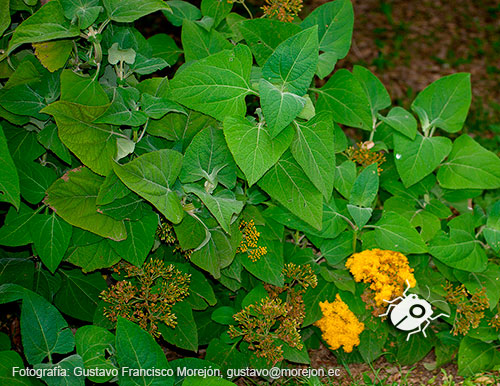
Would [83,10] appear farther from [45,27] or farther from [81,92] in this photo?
[81,92]

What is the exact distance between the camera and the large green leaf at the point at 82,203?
1765mm

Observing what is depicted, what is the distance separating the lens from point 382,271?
2.15m

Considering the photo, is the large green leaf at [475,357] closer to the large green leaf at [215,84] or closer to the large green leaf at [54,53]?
the large green leaf at [215,84]

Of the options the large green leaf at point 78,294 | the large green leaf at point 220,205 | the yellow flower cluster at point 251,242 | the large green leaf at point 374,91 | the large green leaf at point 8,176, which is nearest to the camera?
the large green leaf at point 8,176

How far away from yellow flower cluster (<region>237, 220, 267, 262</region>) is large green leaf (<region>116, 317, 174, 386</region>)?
505mm

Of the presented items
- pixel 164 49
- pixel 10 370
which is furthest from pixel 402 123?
pixel 10 370

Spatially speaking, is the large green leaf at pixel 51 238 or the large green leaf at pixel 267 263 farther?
the large green leaf at pixel 267 263

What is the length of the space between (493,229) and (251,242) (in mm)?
1064

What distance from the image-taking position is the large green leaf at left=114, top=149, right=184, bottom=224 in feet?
5.44

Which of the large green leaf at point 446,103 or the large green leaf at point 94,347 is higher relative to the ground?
the large green leaf at point 446,103

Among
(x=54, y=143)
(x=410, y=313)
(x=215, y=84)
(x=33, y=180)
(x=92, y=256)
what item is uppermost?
(x=215, y=84)

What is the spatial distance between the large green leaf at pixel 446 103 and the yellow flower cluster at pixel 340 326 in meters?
0.92

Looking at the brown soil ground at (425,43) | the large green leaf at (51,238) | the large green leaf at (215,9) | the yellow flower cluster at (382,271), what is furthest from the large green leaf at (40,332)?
the brown soil ground at (425,43)

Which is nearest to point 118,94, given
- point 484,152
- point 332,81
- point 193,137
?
point 193,137
